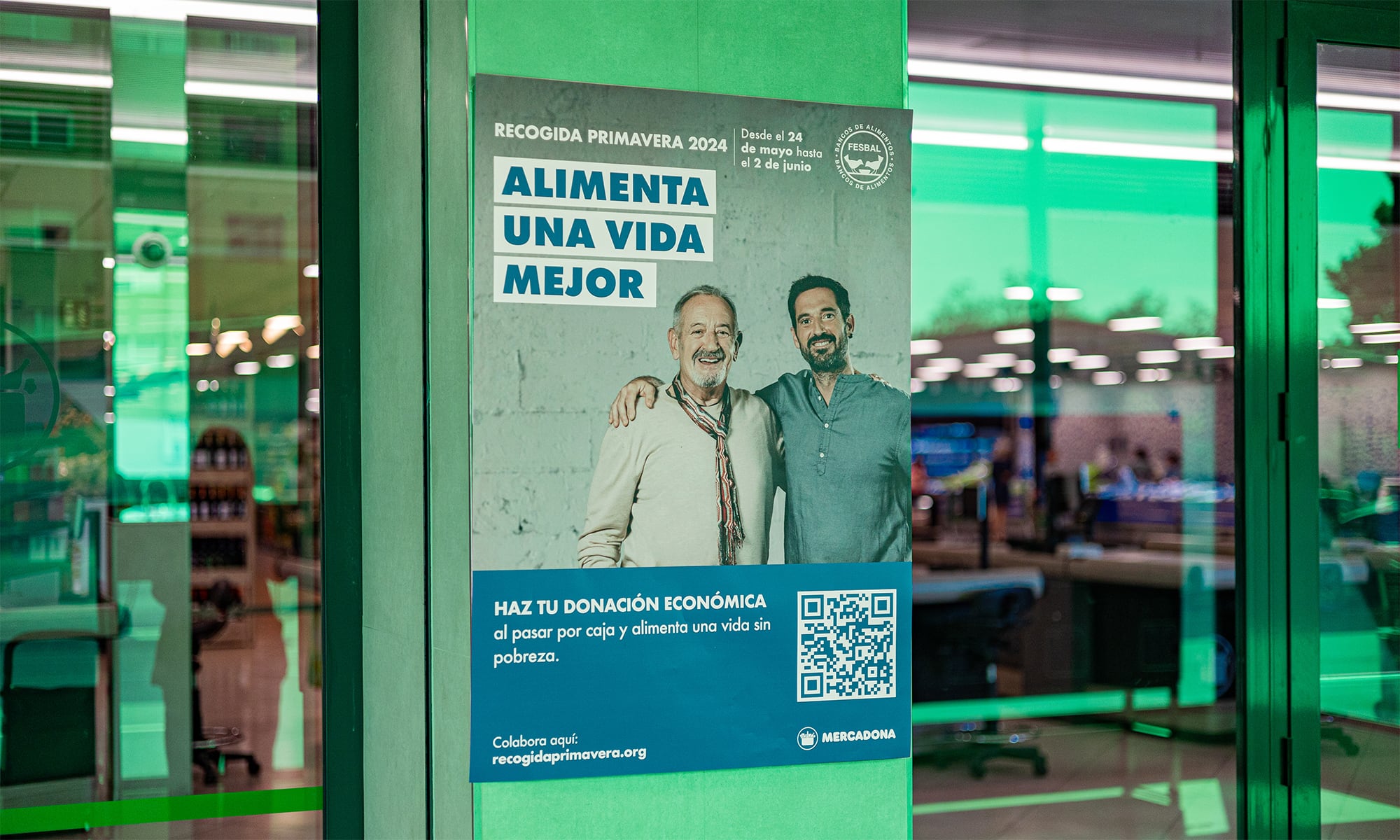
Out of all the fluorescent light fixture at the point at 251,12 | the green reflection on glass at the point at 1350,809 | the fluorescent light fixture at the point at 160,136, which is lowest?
the green reflection on glass at the point at 1350,809

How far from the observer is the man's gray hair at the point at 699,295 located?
8.29 feet

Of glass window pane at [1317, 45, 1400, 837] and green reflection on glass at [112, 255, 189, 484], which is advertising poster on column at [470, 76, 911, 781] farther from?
glass window pane at [1317, 45, 1400, 837]

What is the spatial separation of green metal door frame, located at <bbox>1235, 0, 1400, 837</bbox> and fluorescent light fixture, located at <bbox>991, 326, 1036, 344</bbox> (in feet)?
43.8

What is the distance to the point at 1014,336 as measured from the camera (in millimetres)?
16922

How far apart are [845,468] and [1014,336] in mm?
14900

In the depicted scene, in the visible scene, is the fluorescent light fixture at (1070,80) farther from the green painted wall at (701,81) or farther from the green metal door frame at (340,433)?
the green metal door frame at (340,433)

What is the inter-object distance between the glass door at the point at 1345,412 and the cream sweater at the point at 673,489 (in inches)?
63.5

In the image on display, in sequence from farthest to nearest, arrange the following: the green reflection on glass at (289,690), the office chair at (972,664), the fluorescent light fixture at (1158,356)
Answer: the fluorescent light fixture at (1158,356) → the office chair at (972,664) → the green reflection on glass at (289,690)

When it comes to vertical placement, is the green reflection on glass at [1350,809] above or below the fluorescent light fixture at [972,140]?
below

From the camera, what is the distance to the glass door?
328cm

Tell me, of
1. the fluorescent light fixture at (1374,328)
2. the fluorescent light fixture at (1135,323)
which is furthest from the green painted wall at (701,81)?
the fluorescent light fixture at (1135,323)

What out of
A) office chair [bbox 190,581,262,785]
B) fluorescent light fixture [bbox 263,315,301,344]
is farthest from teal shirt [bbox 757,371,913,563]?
office chair [bbox 190,581,262,785]

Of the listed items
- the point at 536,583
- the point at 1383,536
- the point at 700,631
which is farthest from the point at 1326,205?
the point at 536,583

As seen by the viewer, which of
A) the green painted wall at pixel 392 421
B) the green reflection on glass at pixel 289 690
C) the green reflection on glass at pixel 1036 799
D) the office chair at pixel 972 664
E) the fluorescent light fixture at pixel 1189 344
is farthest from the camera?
the fluorescent light fixture at pixel 1189 344
